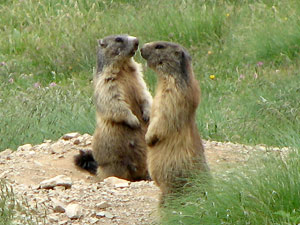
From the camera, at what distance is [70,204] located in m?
5.04

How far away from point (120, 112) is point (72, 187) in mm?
989

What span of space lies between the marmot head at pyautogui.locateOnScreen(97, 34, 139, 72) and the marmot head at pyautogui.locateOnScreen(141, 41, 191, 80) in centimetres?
95

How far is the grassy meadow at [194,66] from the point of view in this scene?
6.82 m

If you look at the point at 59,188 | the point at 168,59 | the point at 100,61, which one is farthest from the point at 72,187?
the point at 100,61

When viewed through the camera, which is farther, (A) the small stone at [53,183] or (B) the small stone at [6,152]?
(B) the small stone at [6,152]

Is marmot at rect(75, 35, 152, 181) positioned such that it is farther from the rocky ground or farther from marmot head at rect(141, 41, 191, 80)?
marmot head at rect(141, 41, 191, 80)

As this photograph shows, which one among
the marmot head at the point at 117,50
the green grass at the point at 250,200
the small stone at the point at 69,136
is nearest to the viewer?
the green grass at the point at 250,200

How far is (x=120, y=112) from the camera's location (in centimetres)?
632

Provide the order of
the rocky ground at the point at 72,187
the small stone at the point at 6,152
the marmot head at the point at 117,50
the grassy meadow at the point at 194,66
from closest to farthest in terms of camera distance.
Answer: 1. the rocky ground at the point at 72,187
2. the marmot head at the point at 117,50
3. the grassy meadow at the point at 194,66
4. the small stone at the point at 6,152

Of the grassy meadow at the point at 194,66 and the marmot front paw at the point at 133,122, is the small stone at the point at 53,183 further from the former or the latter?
the grassy meadow at the point at 194,66

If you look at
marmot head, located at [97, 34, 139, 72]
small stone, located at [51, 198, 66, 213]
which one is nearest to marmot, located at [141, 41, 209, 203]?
small stone, located at [51, 198, 66, 213]

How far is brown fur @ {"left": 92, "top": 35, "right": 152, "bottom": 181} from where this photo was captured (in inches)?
250

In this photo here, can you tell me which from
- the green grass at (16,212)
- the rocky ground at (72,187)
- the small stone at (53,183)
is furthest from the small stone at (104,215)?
the small stone at (53,183)

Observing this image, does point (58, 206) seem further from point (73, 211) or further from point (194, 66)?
point (194, 66)
